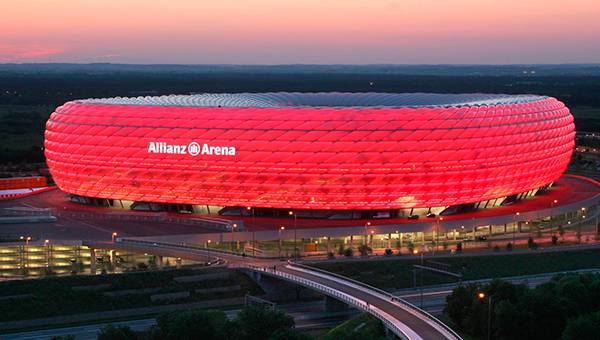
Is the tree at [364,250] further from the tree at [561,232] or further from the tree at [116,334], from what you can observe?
the tree at [116,334]

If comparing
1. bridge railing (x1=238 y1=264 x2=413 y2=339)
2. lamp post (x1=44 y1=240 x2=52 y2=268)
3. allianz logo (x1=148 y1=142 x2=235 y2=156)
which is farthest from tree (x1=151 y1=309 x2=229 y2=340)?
allianz logo (x1=148 y1=142 x2=235 y2=156)

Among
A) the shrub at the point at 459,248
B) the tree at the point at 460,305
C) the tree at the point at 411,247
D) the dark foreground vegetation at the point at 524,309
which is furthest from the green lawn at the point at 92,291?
the shrub at the point at 459,248

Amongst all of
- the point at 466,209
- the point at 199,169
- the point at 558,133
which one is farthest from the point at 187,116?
the point at 558,133

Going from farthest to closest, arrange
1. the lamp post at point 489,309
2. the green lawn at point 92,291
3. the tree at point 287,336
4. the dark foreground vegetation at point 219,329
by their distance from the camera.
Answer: the green lawn at point 92,291 < the lamp post at point 489,309 < the dark foreground vegetation at point 219,329 < the tree at point 287,336

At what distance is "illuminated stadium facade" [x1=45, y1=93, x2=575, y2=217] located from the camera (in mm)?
99438

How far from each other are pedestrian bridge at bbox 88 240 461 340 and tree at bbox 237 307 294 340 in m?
6.49

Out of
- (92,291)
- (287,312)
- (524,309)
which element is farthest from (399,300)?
(92,291)

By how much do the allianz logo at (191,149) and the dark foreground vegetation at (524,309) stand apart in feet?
121

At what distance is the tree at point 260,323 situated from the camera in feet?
199

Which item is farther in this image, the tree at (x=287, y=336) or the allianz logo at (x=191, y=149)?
the allianz logo at (x=191, y=149)

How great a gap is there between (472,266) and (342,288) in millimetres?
17750

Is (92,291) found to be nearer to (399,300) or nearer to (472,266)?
(399,300)

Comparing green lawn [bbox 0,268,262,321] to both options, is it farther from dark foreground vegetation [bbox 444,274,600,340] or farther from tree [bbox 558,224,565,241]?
tree [bbox 558,224,565,241]

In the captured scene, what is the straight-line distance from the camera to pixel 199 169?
102m
